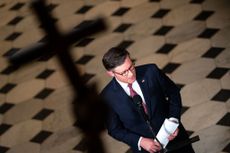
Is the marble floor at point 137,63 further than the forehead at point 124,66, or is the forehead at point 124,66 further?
the marble floor at point 137,63

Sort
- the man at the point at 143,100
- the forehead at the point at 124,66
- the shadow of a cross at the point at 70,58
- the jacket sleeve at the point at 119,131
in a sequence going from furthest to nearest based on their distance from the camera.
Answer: the shadow of a cross at the point at 70,58 < the jacket sleeve at the point at 119,131 < the man at the point at 143,100 < the forehead at the point at 124,66

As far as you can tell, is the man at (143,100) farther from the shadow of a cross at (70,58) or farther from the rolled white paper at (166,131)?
the shadow of a cross at (70,58)

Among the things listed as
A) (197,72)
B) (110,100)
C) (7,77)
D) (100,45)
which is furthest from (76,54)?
(110,100)

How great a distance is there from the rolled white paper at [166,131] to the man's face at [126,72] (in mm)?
388

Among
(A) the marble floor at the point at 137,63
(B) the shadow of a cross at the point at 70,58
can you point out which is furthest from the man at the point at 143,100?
(A) the marble floor at the point at 137,63

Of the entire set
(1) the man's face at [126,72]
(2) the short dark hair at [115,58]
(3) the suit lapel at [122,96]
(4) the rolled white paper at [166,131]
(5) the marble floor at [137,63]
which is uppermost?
(2) the short dark hair at [115,58]

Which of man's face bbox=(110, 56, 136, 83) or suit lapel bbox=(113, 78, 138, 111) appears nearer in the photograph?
man's face bbox=(110, 56, 136, 83)

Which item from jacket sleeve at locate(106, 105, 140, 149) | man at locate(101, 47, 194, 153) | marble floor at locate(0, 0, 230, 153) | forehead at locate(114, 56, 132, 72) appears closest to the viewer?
forehead at locate(114, 56, 132, 72)

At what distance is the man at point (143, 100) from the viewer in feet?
11.0

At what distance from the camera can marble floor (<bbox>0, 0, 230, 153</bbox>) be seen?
18.0 feet

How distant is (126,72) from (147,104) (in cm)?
31

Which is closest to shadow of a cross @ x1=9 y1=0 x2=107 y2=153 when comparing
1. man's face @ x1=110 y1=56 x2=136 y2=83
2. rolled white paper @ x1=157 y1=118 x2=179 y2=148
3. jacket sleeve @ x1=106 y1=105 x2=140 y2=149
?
jacket sleeve @ x1=106 y1=105 x2=140 y2=149

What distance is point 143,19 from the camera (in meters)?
7.38

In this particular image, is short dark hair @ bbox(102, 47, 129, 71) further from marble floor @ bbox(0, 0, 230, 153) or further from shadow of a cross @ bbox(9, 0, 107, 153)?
marble floor @ bbox(0, 0, 230, 153)
